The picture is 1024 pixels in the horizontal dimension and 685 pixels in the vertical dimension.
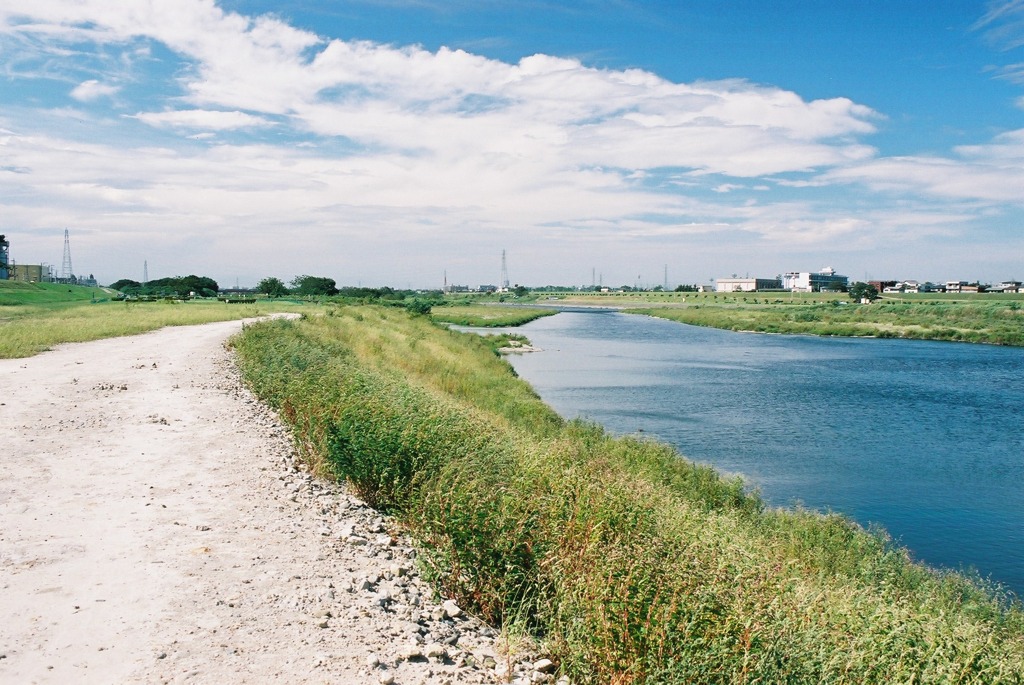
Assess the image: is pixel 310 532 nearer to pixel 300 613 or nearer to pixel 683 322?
pixel 300 613

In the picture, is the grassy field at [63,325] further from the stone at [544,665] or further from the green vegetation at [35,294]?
the stone at [544,665]

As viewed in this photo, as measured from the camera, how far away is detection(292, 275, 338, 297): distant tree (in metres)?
113

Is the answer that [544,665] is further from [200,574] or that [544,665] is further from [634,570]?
[200,574]

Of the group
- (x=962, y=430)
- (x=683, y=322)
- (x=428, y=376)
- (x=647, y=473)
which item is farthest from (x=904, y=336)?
(x=647, y=473)

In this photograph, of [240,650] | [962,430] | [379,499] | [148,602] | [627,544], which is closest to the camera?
[240,650]

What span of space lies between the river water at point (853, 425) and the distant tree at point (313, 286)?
6857 cm

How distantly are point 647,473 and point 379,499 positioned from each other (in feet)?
22.7

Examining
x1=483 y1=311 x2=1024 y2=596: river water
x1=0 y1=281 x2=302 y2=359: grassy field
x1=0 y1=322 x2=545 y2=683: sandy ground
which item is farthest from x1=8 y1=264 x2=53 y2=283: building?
x1=0 y1=322 x2=545 y2=683: sandy ground

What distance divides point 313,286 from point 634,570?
114 metres

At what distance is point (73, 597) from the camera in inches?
245

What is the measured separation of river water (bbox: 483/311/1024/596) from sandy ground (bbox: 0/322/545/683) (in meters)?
11.5

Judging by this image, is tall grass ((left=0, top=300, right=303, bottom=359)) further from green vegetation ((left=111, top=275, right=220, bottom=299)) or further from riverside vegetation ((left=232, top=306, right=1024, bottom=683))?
green vegetation ((left=111, top=275, right=220, bottom=299))

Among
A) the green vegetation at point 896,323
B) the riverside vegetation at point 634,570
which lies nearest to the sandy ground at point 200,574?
the riverside vegetation at point 634,570

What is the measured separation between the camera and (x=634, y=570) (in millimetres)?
6141
